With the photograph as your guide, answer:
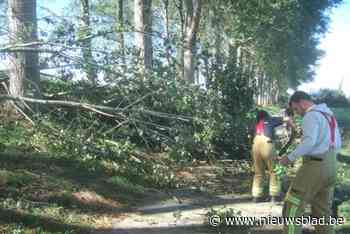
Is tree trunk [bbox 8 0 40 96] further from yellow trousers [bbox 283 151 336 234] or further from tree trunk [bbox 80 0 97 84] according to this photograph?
yellow trousers [bbox 283 151 336 234]

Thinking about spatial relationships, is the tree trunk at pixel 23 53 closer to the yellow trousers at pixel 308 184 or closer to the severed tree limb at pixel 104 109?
the severed tree limb at pixel 104 109

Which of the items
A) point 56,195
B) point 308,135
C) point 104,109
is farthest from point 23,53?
point 308,135

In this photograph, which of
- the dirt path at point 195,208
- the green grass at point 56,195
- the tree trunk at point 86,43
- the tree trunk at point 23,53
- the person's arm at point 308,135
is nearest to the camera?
the person's arm at point 308,135

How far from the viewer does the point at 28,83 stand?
11.6 meters

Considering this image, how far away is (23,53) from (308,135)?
650 cm

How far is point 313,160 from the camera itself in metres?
6.96

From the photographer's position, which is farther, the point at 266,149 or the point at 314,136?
the point at 266,149

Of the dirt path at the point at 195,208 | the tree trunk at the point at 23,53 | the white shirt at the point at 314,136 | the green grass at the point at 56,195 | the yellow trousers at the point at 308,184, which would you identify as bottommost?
the dirt path at the point at 195,208

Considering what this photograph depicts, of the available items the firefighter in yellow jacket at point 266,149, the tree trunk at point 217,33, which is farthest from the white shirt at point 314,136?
the tree trunk at point 217,33

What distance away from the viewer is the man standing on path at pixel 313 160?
688 centimetres

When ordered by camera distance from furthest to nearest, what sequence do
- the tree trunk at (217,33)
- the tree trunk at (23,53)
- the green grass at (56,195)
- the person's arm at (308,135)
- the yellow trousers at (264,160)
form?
the tree trunk at (217,33)
the yellow trousers at (264,160)
the tree trunk at (23,53)
the green grass at (56,195)
the person's arm at (308,135)

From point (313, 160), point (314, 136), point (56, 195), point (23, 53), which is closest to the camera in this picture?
point (314, 136)

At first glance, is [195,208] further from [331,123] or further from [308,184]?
[331,123]

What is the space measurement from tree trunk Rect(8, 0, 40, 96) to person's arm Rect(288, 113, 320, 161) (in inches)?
200
